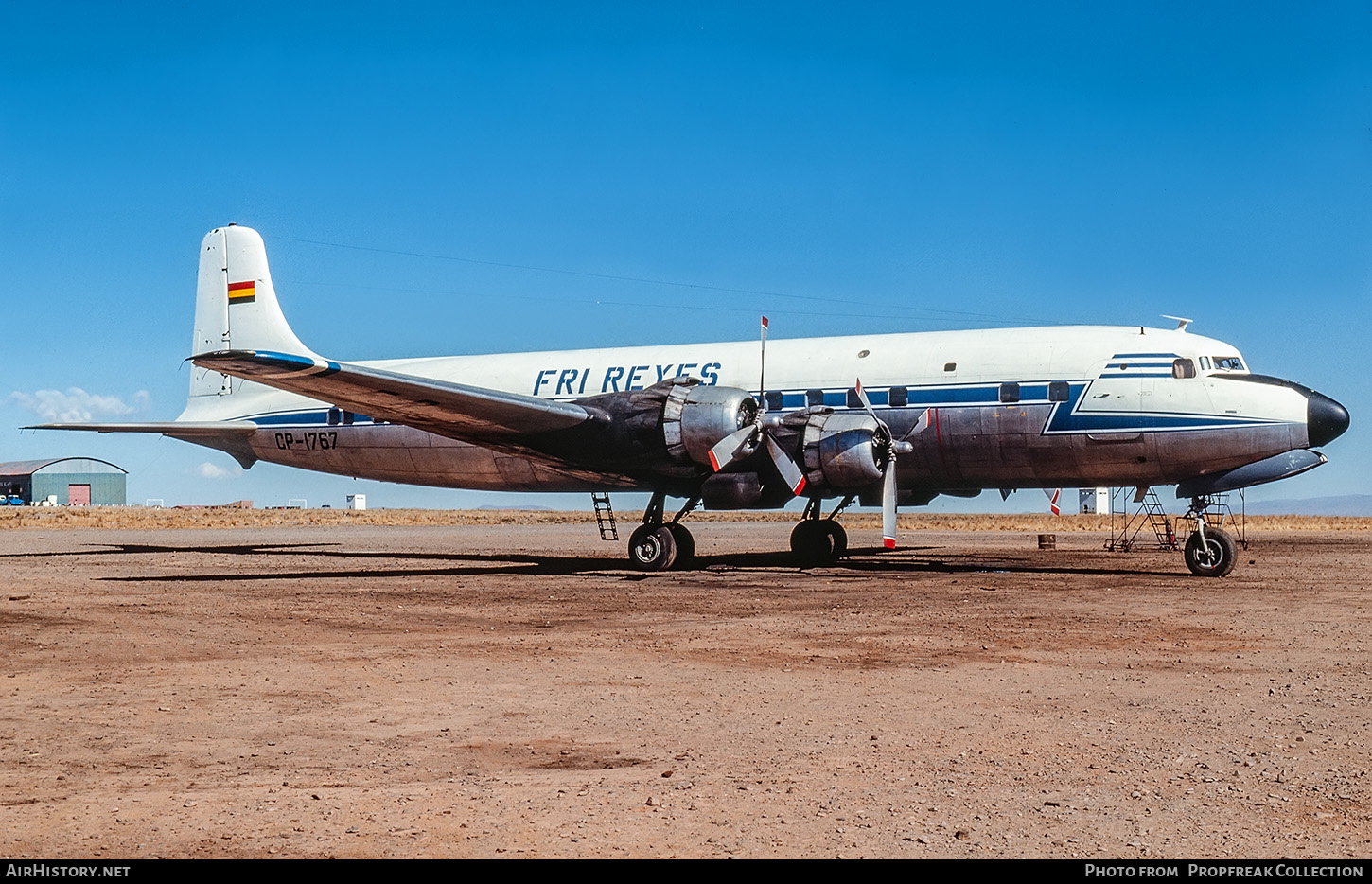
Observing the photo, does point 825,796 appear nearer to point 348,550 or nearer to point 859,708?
point 859,708

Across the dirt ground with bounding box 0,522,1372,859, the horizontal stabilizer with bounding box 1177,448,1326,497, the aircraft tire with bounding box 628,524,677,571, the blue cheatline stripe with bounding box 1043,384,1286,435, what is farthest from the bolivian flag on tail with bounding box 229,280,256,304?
the horizontal stabilizer with bounding box 1177,448,1326,497

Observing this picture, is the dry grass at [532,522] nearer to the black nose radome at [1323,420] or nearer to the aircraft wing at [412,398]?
the black nose radome at [1323,420]

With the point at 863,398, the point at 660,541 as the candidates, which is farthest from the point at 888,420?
the point at 660,541

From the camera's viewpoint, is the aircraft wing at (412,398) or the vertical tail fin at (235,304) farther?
the vertical tail fin at (235,304)

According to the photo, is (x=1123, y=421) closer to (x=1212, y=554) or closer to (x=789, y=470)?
(x=1212, y=554)

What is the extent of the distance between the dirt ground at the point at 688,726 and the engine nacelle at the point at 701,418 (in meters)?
4.39

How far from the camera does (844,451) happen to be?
1903 centimetres

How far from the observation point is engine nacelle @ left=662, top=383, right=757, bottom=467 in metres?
19.1

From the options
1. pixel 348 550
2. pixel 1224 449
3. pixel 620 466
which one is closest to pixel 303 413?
pixel 348 550

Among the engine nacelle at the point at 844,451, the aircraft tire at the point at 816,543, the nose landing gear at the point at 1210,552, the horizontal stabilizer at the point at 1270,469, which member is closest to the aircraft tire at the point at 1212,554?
the nose landing gear at the point at 1210,552

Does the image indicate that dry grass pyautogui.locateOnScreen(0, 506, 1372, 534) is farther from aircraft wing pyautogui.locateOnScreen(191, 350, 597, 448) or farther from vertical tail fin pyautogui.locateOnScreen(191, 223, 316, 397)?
aircraft wing pyautogui.locateOnScreen(191, 350, 597, 448)

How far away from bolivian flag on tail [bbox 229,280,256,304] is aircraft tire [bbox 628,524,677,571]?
13.7m

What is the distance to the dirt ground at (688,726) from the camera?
16.0 ft
